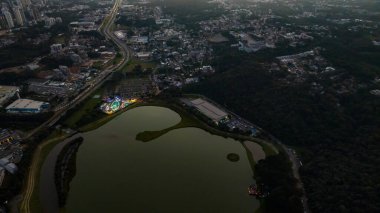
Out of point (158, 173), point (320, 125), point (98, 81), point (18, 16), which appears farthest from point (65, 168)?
point (18, 16)

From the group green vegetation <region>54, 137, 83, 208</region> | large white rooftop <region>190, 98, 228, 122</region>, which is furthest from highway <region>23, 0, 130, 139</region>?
large white rooftop <region>190, 98, 228, 122</region>

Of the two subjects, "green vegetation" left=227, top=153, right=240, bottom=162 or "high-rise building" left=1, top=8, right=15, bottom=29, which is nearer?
"green vegetation" left=227, top=153, right=240, bottom=162

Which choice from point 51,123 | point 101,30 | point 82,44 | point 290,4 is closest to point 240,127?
point 51,123

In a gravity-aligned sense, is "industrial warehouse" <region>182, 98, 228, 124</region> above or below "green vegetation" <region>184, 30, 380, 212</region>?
below

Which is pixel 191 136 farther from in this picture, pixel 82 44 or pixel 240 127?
pixel 82 44

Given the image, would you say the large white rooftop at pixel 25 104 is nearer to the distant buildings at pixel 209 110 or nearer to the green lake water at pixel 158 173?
the green lake water at pixel 158 173

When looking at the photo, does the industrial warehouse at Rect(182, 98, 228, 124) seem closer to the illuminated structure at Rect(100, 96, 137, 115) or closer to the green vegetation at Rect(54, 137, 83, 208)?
the illuminated structure at Rect(100, 96, 137, 115)
